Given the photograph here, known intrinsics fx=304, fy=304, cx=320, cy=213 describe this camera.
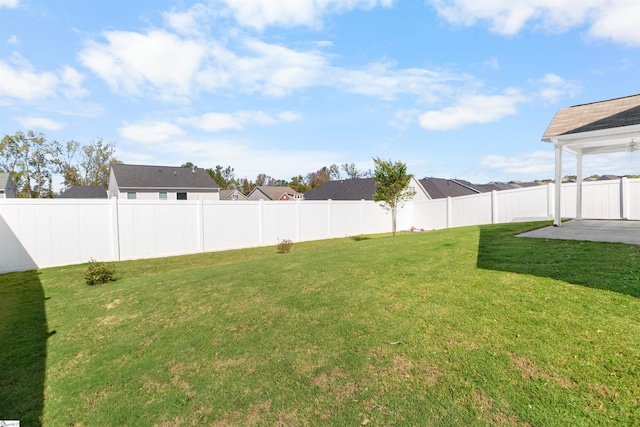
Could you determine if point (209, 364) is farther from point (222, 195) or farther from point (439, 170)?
point (222, 195)

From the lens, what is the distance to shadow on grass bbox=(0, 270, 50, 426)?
2859 mm

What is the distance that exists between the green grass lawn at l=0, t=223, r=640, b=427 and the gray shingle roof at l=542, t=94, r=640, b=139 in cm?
461

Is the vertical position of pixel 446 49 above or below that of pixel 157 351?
above

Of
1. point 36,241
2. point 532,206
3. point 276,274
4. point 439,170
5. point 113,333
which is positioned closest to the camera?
point 113,333

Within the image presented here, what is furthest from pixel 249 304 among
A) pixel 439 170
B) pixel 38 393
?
pixel 439 170

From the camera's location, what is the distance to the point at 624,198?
36.6 feet

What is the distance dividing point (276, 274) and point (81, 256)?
8.01 meters

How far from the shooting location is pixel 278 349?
10.5ft

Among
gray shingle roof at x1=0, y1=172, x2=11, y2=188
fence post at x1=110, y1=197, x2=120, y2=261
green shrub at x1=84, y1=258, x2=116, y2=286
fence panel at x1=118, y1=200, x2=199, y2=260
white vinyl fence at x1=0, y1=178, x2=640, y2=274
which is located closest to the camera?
green shrub at x1=84, y1=258, x2=116, y2=286

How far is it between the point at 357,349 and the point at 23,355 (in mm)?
4212

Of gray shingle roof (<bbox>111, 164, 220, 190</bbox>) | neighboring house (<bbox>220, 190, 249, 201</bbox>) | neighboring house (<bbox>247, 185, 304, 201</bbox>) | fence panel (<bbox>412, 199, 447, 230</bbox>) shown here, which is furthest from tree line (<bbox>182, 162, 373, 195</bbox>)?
fence panel (<bbox>412, 199, 447, 230</bbox>)

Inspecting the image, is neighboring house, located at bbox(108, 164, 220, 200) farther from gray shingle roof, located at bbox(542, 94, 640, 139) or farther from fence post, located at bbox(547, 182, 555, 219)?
gray shingle roof, located at bbox(542, 94, 640, 139)

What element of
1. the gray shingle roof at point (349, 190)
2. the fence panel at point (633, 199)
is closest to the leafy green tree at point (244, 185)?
the gray shingle roof at point (349, 190)

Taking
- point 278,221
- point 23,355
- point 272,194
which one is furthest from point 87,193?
point 23,355
